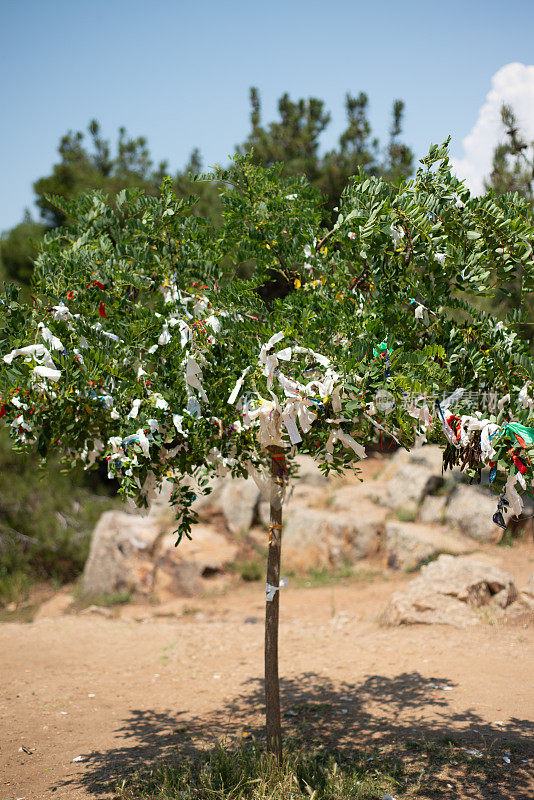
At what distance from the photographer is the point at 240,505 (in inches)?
488

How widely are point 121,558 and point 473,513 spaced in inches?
247

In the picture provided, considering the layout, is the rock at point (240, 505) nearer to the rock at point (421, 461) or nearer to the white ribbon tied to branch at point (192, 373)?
the rock at point (421, 461)

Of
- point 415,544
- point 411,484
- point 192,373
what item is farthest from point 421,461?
point 192,373

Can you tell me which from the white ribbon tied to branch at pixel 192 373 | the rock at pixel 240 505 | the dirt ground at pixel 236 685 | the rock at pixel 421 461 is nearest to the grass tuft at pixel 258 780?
the dirt ground at pixel 236 685

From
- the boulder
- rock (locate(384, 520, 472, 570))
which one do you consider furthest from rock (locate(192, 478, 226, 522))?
rock (locate(384, 520, 472, 570))

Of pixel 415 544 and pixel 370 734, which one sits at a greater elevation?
pixel 415 544

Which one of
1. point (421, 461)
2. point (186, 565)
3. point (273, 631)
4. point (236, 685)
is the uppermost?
point (421, 461)

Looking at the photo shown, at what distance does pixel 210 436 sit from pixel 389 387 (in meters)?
1.02

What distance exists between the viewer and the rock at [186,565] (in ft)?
35.8

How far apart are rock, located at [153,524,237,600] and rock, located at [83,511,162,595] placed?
22 centimetres

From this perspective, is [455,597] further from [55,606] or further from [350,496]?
[55,606]

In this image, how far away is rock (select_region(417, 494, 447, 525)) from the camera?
1170cm

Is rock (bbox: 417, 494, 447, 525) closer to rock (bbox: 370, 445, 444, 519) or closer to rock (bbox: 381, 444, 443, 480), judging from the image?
rock (bbox: 370, 445, 444, 519)

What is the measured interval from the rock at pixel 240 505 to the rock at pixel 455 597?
14.4 feet
